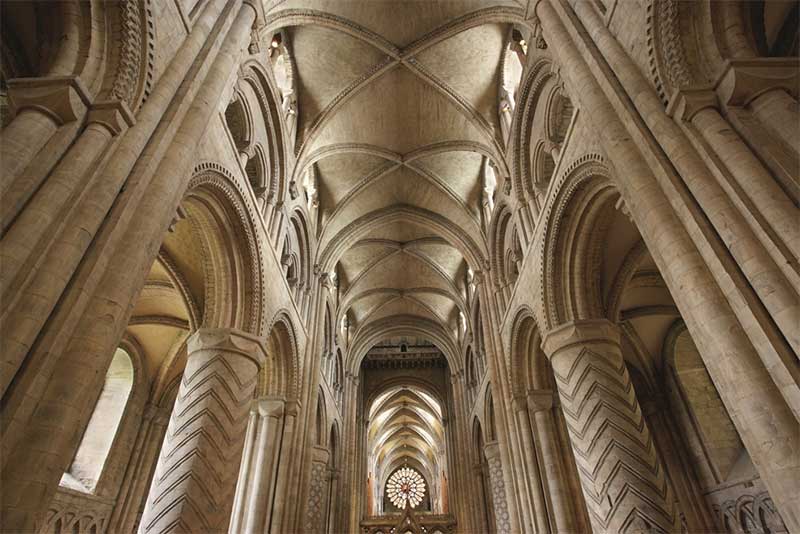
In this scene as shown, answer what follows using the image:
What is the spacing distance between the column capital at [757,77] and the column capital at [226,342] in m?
6.92

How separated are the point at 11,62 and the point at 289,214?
629cm

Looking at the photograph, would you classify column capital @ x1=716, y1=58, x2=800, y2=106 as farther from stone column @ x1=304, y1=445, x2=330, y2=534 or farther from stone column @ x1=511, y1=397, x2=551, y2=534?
stone column @ x1=304, y1=445, x2=330, y2=534

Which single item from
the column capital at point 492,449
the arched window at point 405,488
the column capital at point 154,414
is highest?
the arched window at point 405,488

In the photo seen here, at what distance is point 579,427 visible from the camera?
22.5 ft

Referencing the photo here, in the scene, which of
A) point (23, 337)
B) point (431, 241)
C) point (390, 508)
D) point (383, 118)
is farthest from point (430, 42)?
point (390, 508)

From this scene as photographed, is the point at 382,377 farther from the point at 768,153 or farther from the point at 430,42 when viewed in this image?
the point at 768,153

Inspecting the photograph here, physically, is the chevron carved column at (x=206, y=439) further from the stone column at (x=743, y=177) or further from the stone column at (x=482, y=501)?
the stone column at (x=482, y=501)

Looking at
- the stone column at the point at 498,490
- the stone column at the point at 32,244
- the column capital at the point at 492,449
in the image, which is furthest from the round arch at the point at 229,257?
the column capital at the point at 492,449

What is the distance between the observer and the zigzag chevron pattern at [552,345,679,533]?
19.3ft

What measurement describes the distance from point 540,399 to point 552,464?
1.55m

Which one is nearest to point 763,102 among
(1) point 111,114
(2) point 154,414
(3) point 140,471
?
(1) point 111,114

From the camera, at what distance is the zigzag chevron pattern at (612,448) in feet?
19.3

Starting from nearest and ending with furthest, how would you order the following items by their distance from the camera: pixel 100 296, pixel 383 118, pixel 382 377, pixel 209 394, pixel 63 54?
pixel 100 296, pixel 63 54, pixel 209 394, pixel 383 118, pixel 382 377

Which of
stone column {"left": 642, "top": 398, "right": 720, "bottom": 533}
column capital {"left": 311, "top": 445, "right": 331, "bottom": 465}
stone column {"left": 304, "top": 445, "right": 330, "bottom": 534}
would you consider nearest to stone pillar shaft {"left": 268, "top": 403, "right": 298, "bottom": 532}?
stone column {"left": 304, "top": 445, "right": 330, "bottom": 534}
